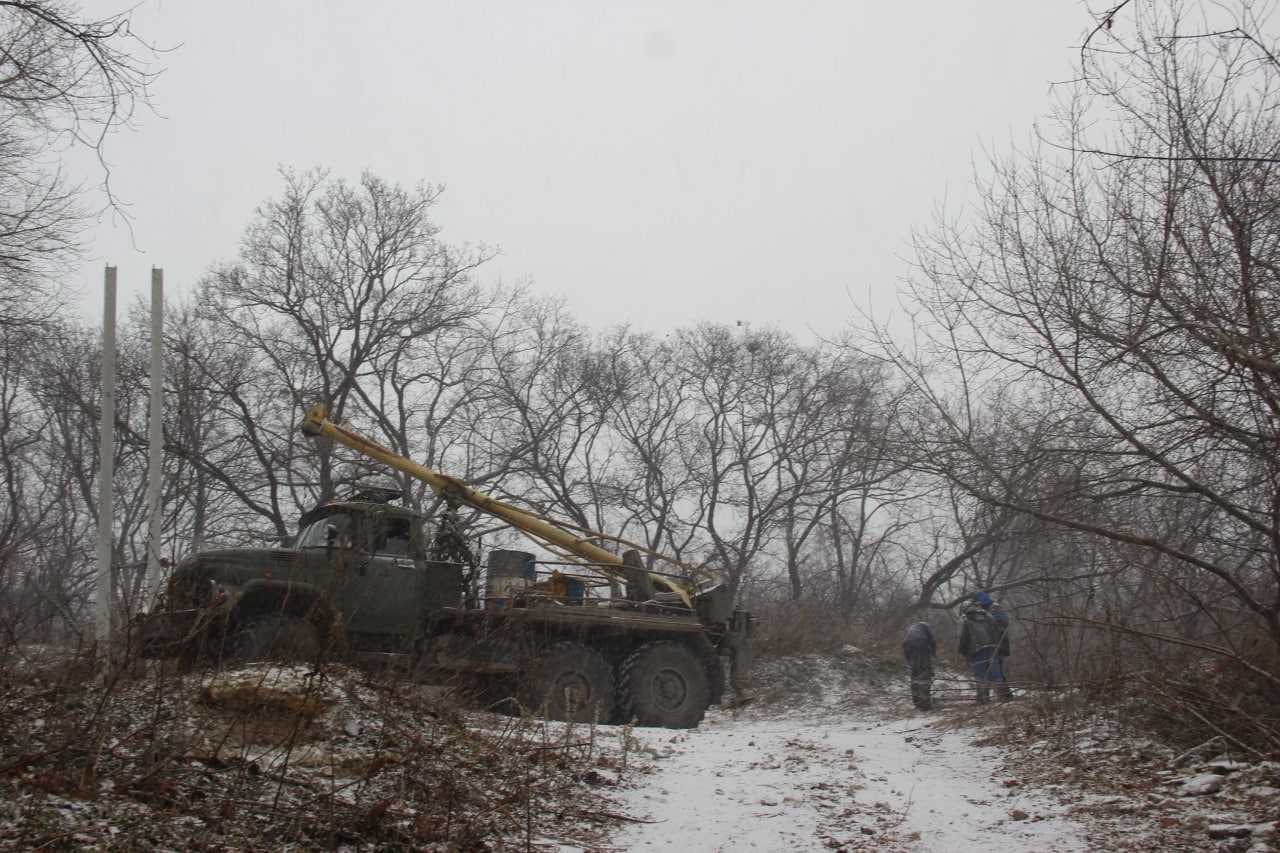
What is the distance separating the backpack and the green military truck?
3102 mm

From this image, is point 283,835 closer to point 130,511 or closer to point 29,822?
point 29,822

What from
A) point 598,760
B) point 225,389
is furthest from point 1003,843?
point 225,389

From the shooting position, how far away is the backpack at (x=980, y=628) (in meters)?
14.0

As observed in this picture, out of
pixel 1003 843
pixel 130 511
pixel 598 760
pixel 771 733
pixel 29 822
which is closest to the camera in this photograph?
pixel 29 822

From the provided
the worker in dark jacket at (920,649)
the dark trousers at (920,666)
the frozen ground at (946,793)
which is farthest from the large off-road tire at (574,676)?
the worker in dark jacket at (920,649)

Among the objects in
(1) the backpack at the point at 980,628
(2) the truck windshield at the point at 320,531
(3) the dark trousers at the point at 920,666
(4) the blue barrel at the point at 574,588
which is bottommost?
(3) the dark trousers at the point at 920,666

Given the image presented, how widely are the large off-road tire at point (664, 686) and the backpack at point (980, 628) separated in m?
3.57

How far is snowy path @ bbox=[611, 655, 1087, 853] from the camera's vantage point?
609 cm

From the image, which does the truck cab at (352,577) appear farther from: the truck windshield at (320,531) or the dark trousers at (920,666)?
the dark trousers at (920,666)

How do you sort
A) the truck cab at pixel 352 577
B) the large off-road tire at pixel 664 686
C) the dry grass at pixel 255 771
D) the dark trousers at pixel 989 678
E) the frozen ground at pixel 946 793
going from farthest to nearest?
the large off-road tire at pixel 664 686, the truck cab at pixel 352 577, the dark trousers at pixel 989 678, the frozen ground at pixel 946 793, the dry grass at pixel 255 771

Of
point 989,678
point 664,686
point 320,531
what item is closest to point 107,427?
point 320,531

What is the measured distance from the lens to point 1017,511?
28.0ft

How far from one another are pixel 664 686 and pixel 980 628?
4290mm

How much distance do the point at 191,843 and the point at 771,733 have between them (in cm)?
929
